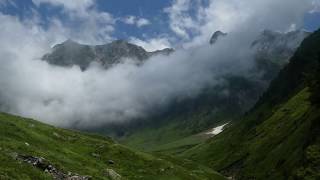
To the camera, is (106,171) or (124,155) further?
(124,155)

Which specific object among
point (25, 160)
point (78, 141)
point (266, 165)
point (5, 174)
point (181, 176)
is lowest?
point (5, 174)

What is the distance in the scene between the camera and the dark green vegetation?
49.6m

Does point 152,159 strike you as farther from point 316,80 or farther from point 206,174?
point 316,80

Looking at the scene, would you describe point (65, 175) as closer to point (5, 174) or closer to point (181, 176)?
point (5, 174)

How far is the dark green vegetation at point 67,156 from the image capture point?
163ft

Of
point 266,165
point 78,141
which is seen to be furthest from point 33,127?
point 266,165

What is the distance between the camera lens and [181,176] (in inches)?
3551

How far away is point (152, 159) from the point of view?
319ft

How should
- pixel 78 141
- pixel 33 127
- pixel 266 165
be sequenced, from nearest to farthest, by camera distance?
pixel 33 127
pixel 78 141
pixel 266 165

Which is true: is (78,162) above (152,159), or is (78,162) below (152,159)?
below

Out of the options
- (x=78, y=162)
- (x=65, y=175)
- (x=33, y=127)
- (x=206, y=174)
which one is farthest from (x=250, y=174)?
(x=65, y=175)

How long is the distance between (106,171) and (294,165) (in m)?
52.9

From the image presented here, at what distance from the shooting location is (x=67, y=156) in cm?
7300

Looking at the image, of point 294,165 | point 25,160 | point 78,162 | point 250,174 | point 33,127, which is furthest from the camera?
point 250,174
